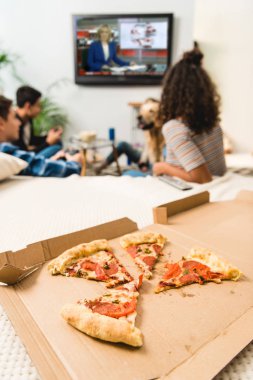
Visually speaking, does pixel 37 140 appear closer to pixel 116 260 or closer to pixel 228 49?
pixel 228 49

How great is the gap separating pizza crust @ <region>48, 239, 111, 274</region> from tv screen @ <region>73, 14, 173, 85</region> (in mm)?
3280

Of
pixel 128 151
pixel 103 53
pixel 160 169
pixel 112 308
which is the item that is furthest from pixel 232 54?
pixel 112 308

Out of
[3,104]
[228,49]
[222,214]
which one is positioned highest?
[228,49]

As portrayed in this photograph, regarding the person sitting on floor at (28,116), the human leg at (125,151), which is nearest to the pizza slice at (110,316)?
the person sitting on floor at (28,116)

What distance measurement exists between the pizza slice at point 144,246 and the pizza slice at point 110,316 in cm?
10

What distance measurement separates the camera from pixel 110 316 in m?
0.51

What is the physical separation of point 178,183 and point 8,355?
39.4 inches

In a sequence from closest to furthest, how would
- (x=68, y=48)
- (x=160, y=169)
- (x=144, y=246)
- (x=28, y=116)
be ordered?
(x=144, y=246) < (x=160, y=169) < (x=28, y=116) < (x=68, y=48)

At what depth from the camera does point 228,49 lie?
3777 mm

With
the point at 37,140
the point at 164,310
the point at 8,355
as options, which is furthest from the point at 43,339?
the point at 37,140

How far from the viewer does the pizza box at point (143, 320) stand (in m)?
0.42

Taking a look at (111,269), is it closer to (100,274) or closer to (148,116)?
(100,274)

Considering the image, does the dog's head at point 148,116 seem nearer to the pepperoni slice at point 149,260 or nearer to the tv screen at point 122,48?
the tv screen at point 122,48

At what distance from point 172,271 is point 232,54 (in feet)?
12.4
